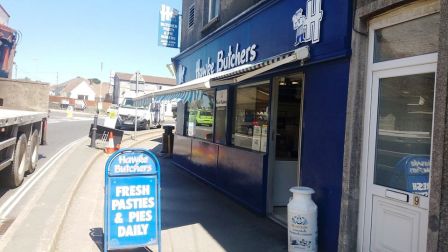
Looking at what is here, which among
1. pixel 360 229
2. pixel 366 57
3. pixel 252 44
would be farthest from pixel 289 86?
pixel 360 229

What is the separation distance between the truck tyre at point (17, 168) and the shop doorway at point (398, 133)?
6.60m

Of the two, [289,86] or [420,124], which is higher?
[289,86]

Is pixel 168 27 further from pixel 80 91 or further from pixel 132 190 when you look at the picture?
pixel 80 91

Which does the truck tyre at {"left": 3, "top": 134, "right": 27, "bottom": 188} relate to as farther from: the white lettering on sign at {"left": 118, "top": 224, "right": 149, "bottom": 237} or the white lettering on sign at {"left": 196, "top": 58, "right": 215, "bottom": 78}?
the white lettering on sign at {"left": 196, "top": 58, "right": 215, "bottom": 78}

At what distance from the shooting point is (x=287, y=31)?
22.9 ft

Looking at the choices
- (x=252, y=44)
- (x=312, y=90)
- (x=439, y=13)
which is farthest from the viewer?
(x=252, y=44)

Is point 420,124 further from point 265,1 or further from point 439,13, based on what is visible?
point 265,1

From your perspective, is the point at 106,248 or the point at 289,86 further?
the point at 289,86

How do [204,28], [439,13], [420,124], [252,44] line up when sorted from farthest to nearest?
[204,28] → [252,44] → [420,124] → [439,13]

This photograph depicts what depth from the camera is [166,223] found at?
22.6ft

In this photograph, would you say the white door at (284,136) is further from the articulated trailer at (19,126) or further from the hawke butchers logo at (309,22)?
the articulated trailer at (19,126)

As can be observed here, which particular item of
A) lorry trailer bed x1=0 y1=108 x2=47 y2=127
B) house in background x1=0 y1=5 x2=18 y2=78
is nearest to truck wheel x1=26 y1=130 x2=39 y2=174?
lorry trailer bed x1=0 y1=108 x2=47 y2=127

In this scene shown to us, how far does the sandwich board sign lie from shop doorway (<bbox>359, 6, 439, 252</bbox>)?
2.46 meters

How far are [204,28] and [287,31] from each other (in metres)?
5.49
